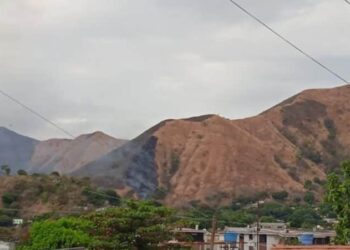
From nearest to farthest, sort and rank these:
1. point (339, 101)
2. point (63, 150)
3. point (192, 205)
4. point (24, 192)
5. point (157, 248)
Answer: point (157, 248) → point (24, 192) → point (192, 205) → point (339, 101) → point (63, 150)

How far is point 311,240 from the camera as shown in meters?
48.4

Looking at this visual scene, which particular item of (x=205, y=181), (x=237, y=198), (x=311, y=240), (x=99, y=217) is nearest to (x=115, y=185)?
(x=205, y=181)

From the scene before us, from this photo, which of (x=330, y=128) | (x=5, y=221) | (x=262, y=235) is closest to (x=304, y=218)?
(x=262, y=235)

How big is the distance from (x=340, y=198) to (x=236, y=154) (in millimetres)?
88812

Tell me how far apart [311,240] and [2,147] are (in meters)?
112

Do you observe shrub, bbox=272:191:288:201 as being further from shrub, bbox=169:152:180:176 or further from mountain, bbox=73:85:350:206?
shrub, bbox=169:152:180:176

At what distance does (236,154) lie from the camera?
108 metres

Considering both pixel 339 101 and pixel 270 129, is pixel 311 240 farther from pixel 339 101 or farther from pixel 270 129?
pixel 339 101

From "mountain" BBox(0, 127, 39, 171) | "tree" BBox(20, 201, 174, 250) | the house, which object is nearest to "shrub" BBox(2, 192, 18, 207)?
the house

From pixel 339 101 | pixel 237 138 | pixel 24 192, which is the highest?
pixel 339 101

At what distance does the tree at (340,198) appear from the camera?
1881 cm

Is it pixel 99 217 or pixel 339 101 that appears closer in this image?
pixel 99 217

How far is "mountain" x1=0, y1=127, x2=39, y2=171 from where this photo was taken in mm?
146875

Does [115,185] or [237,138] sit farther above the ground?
[237,138]
